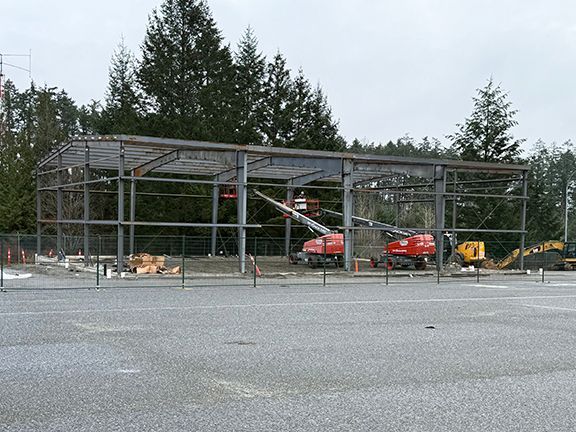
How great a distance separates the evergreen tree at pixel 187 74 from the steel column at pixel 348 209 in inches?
806

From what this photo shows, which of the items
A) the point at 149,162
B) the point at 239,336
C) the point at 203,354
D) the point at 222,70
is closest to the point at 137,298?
the point at 239,336

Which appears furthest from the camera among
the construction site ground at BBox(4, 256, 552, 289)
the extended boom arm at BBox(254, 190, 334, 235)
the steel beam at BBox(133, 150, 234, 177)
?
the extended boom arm at BBox(254, 190, 334, 235)

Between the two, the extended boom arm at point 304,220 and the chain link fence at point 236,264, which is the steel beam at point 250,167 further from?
A: the chain link fence at point 236,264

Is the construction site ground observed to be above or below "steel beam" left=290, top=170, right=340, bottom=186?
below

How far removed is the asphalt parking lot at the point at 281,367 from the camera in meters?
7.14

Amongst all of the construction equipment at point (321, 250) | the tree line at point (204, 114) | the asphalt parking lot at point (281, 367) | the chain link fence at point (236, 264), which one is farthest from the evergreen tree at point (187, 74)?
the asphalt parking lot at point (281, 367)

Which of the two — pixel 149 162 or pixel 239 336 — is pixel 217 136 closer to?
pixel 149 162

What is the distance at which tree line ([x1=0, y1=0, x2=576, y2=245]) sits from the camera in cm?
4991

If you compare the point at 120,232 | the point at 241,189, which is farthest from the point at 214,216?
the point at 120,232

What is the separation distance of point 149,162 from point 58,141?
1961 cm

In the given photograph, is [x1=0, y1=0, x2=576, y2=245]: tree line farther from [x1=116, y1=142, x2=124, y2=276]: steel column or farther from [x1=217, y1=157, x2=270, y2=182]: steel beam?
[x1=116, y1=142, x2=124, y2=276]: steel column

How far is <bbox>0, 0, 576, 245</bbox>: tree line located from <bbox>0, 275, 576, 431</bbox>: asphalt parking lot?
32540 mm

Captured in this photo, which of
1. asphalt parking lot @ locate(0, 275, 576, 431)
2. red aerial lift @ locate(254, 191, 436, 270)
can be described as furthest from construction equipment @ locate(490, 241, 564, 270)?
asphalt parking lot @ locate(0, 275, 576, 431)

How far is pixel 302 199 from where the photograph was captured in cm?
4041
